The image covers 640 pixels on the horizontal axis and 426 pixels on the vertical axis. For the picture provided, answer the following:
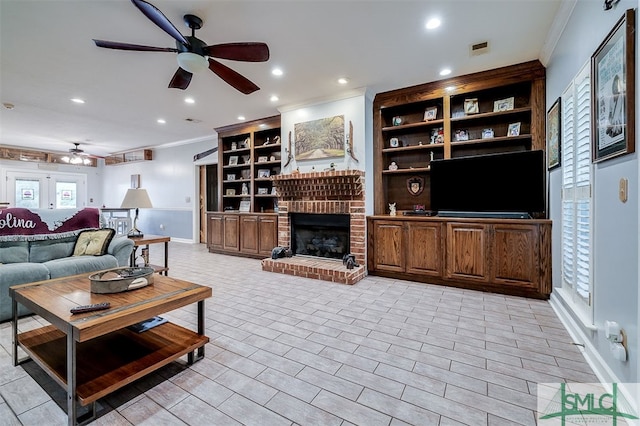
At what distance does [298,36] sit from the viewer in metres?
2.85

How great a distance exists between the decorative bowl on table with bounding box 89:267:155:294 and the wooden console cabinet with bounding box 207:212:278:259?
10.6 feet

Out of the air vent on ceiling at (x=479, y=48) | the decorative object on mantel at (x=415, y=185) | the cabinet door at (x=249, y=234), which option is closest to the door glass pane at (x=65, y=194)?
Result: the cabinet door at (x=249, y=234)

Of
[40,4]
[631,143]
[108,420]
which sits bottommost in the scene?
[108,420]

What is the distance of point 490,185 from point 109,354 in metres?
4.08

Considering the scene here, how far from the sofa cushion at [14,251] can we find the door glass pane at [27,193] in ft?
24.6

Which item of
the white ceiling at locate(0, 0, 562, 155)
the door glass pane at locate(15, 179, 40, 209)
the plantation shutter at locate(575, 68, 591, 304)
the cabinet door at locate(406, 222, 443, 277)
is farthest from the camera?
the door glass pane at locate(15, 179, 40, 209)

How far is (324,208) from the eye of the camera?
448 cm

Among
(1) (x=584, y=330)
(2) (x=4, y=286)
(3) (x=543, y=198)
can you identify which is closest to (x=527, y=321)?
(1) (x=584, y=330)

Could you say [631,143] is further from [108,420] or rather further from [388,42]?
[108,420]

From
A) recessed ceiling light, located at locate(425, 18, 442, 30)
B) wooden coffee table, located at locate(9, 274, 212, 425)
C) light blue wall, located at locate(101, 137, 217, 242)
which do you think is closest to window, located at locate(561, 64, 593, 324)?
recessed ceiling light, located at locate(425, 18, 442, 30)

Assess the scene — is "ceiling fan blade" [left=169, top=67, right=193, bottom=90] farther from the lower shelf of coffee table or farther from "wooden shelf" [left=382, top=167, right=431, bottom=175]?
"wooden shelf" [left=382, top=167, right=431, bottom=175]

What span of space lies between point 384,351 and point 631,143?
1890 mm

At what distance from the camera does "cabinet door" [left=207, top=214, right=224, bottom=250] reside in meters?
6.14

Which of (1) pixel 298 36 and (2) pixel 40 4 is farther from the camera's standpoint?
(1) pixel 298 36
